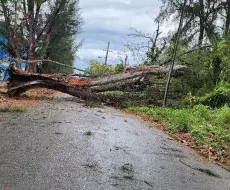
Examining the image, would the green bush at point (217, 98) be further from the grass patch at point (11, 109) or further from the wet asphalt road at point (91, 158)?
the grass patch at point (11, 109)

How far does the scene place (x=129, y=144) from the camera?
28.2 feet

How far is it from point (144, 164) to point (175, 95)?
9811mm

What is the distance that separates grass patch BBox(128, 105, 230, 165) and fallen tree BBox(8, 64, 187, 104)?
5.73ft

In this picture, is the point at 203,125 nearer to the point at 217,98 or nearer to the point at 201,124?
the point at 201,124

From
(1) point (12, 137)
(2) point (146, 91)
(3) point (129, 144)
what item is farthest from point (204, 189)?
(2) point (146, 91)

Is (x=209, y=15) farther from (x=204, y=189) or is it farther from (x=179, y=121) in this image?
(x=204, y=189)

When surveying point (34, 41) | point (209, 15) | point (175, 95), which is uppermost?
point (209, 15)

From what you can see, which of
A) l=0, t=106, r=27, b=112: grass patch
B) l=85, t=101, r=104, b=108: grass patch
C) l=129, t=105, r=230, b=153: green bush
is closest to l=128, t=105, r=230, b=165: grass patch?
l=129, t=105, r=230, b=153: green bush

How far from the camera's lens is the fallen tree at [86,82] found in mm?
14984

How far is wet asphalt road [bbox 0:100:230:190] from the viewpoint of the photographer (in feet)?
18.8

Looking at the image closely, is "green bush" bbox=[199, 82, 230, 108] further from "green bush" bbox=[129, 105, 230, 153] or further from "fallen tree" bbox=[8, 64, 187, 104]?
"green bush" bbox=[129, 105, 230, 153]

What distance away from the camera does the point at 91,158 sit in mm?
6984

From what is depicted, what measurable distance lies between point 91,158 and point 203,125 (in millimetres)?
5132

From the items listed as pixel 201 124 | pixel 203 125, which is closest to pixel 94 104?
pixel 201 124
